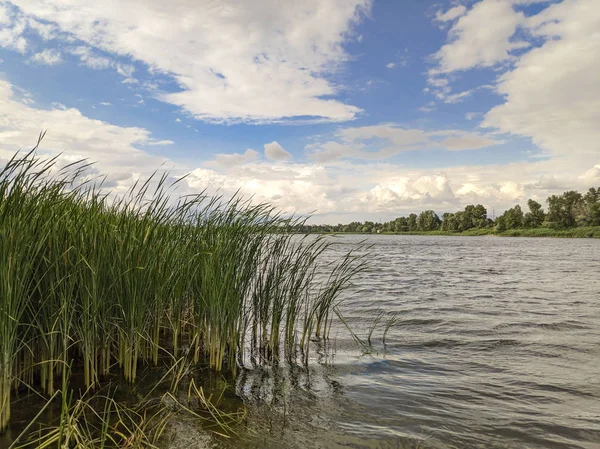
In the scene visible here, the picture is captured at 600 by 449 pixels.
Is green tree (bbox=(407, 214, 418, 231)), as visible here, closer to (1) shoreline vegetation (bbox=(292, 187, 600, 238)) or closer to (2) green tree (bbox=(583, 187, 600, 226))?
(1) shoreline vegetation (bbox=(292, 187, 600, 238))

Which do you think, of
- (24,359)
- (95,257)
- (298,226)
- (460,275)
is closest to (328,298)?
(298,226)

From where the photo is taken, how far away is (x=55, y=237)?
169 inches

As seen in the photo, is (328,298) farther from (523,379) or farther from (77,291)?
(77,291)

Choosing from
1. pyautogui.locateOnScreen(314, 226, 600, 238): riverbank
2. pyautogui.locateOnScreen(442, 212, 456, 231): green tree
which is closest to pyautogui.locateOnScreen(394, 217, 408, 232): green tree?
pyautogui.locateOnScreen(442, 212, 456, 231): green tree

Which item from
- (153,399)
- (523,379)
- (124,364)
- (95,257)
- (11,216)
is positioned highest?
(11,216)

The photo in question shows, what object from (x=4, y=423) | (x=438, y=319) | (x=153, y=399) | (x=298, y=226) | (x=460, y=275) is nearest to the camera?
(x=4, y=423)

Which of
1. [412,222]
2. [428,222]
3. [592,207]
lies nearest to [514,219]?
[592,207]

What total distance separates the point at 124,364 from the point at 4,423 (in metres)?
1.45

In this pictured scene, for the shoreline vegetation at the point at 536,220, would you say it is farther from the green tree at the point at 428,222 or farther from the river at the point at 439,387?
the river at the point at 439,387

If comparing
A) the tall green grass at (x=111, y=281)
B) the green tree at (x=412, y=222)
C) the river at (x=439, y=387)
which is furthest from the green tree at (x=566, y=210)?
the tall green grass at (x=111, y=281)

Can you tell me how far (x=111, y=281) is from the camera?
15.4 feet

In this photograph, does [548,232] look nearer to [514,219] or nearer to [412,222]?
[514,219]

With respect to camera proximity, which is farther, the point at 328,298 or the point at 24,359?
the point at 328,298

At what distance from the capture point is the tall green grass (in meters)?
3.88
